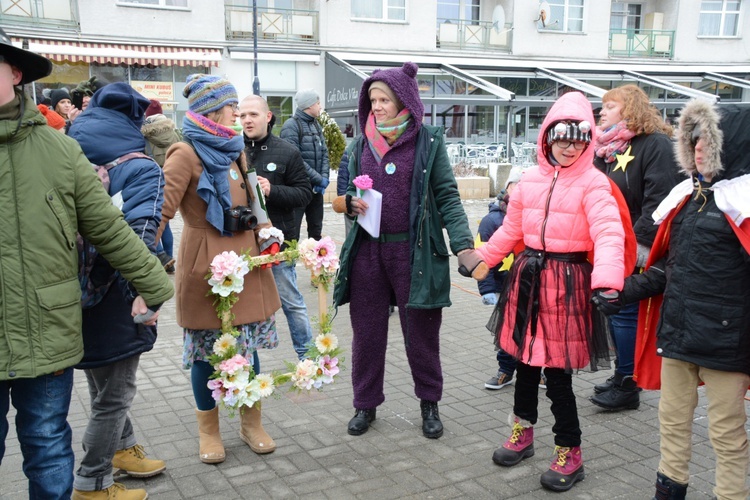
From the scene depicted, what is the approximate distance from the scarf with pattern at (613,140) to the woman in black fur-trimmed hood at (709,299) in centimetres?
120

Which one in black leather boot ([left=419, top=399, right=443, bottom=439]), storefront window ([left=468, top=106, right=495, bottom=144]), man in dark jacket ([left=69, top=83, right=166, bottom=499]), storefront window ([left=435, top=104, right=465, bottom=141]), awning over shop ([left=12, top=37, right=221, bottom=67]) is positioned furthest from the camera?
storefront window ([left=468, top=106, right=495, bottom=144])

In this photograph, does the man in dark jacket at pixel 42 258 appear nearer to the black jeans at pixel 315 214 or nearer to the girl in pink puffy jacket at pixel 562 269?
the girl in pink puffy jacket at pixel 562 269

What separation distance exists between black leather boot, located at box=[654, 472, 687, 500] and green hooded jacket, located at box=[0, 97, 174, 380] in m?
2.65

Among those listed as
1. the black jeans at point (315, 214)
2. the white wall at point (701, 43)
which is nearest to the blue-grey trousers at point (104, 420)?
the black jeans at point (315, 214)

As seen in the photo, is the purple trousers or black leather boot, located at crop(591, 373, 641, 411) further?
black leather boot, located at crop(591, 373, 641, 411)

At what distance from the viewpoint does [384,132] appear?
13.4ft

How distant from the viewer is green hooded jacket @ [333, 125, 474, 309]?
3.97m

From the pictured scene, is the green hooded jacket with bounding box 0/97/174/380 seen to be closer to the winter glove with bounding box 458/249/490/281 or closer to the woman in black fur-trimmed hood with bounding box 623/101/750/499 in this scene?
the winter glove with bounding box 458/249/490/281

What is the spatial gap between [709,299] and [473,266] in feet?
3.79

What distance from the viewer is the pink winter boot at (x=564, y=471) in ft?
11.4

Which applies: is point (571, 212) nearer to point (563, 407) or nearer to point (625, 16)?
point (563, 407)

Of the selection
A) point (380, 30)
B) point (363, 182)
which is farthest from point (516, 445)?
point (380, 30)

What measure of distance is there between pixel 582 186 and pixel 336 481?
6.43 ft

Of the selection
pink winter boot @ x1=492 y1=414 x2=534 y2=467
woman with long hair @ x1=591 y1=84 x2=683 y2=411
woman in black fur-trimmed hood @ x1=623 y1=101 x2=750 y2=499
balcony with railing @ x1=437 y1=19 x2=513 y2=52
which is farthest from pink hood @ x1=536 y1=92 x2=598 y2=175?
balcony with railing @ x1=437 y1=19 x2=513 y2=52
